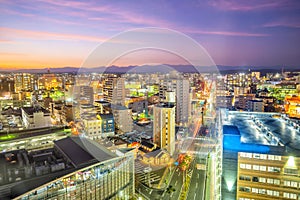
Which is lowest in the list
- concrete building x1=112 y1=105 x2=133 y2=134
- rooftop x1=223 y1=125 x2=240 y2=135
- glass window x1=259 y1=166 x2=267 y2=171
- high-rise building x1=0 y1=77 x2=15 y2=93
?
concrete building x1=112 y1=105 x2=133 y2=134

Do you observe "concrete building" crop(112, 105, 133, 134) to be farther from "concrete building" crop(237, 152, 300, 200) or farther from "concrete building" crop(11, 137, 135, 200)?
"concrete building" crop(237, 152, 300, 200)

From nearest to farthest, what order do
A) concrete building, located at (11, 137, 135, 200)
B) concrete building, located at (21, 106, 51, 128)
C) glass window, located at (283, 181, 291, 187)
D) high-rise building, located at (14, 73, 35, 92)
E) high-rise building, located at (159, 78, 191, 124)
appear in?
concrete building, located at (11, 137, 135, 200), glass window, located at (283, 181, 291, 187), concrete building, located at (21, 106, 51, 128), high-rise building, located at (159, 78, 191, 124), high-rise building, located at (14, 73, 35, 92)

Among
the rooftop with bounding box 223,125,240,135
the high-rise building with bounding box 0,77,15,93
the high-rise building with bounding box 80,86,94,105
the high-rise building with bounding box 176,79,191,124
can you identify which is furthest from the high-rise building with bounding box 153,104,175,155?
the high-rise building with bounding box 0,77,15,93

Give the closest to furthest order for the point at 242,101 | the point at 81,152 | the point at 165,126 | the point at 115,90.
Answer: the point at 81,152 < the point at 165,126 < the point at 242,101 < the point at 115,90

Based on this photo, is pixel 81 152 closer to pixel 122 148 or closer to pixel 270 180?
pixel 122 148

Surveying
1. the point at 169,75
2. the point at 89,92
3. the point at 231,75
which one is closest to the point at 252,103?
the point at 169,75

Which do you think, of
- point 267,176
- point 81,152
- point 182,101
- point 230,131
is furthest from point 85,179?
point 182,101

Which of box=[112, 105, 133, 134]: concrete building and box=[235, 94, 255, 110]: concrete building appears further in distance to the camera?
box=[235, 94, 255, 110]: concrete building

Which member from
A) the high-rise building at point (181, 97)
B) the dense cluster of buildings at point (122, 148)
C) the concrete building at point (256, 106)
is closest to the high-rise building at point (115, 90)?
the dense cluster of buildings at point (122, 148)
